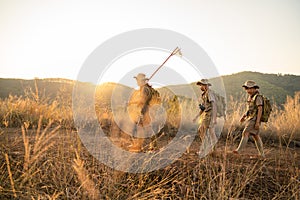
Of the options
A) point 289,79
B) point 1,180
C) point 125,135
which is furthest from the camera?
point 289,79

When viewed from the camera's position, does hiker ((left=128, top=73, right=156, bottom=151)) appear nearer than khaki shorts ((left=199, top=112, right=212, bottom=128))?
Yes

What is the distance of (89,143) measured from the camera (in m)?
5.05

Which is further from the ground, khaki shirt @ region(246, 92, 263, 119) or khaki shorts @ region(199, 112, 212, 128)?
khaki shirt @ region(246, 92, 263, 119)

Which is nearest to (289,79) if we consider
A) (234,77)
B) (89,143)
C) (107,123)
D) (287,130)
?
(234,77)

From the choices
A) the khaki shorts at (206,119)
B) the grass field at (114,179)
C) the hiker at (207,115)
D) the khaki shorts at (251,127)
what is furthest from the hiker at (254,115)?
the khaki shorts at (206,119)

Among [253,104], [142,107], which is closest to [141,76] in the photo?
[142,107]

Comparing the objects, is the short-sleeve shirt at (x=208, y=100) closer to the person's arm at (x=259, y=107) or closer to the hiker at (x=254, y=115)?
the hiker at (x=254, y=115)

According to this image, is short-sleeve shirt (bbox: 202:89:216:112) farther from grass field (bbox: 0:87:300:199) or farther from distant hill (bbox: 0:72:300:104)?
distant hill (bbox: 0:72:300:104)

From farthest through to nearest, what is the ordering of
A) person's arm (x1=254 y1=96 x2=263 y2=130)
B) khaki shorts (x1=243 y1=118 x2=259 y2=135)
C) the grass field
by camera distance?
khaki shorts (x1=243 y1=118 x2=259 y2=135), person's arm (x1=254 y1=96 x2=263 y2=130), the grass field

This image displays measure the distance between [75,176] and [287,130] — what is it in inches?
294

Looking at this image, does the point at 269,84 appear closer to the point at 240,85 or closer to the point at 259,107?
the point at 240,85

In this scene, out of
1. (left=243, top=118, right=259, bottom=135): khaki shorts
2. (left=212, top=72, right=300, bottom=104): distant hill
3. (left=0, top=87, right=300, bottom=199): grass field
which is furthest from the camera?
(left=212, top=72, right=300, bottom=104): distant hill

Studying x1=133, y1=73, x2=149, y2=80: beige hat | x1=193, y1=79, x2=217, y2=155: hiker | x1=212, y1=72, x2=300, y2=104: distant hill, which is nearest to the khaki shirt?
x1=193, y1=79, x2=217, y2=155: hiker

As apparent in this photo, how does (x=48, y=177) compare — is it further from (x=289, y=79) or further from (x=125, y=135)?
(x=289, y=79)
